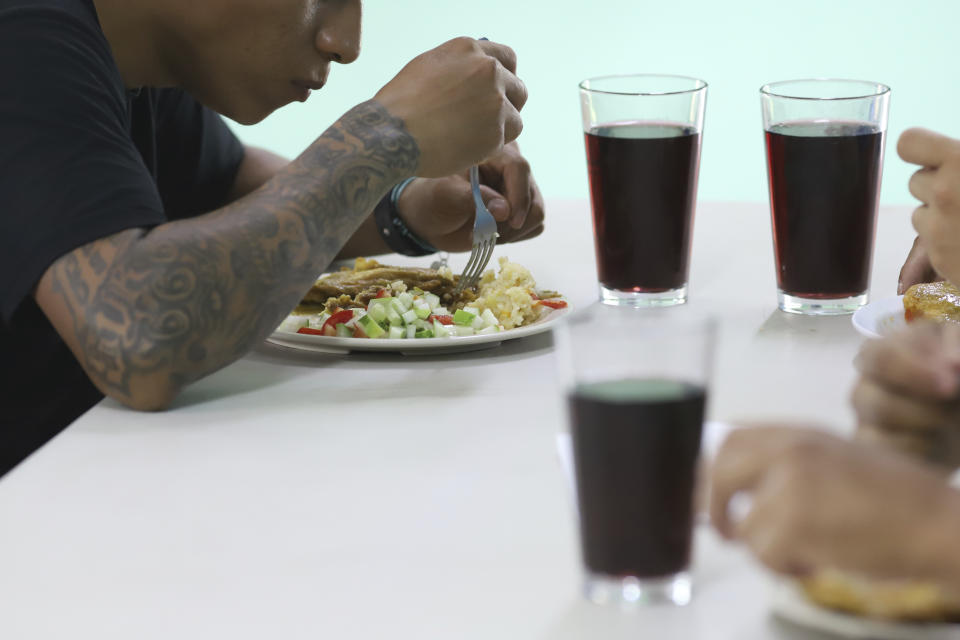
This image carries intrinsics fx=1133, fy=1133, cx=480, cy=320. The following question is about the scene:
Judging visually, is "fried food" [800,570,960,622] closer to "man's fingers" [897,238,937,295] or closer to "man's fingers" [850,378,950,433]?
"man's fingers" [850,378,950,433]

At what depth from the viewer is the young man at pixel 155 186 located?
3.62 feet

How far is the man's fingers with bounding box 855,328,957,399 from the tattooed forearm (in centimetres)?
67

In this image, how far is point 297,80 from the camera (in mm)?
1496

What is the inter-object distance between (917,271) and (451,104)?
1.95 ft

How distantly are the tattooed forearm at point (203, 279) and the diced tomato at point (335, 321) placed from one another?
0.08m

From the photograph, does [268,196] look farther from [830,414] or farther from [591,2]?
[591,2]

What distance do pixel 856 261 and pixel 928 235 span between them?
0.50ft

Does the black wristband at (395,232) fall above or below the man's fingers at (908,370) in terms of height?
below

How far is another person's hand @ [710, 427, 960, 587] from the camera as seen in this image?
0.55 m

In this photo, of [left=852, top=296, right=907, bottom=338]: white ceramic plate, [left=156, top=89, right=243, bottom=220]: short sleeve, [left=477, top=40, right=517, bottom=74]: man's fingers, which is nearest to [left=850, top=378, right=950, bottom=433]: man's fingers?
[left=852, top=296, right=907, bottom=338]: white ceramic plate

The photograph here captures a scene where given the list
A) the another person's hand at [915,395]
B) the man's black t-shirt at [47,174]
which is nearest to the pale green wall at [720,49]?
the man's black t-shirt at [47,174]

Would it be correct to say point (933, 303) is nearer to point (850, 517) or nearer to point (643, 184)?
point (643, 184)

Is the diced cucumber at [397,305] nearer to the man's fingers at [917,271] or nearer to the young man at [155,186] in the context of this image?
the young man at [155,186]

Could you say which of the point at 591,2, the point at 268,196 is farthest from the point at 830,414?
the point at 591,2
